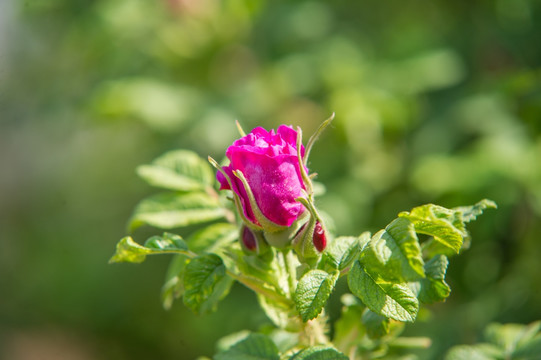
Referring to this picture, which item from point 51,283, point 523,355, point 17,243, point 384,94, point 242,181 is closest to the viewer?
point 242,181

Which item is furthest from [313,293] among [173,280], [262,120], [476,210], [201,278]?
[262,120]

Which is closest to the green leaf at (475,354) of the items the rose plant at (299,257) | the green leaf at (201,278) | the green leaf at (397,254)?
the rose plant at (299,257)

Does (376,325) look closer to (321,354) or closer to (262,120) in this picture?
(321,354)

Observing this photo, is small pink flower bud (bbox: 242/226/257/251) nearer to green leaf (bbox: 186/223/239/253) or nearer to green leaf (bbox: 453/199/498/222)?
green leaf (bbox: 186/223/239/253)

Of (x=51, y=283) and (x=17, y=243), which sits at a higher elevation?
(x=17, y=243)

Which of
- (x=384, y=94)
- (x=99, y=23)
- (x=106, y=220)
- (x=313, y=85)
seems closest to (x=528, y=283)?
(x=384, y=94)

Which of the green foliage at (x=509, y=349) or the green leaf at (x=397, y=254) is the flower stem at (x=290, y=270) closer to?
the green leaf at (x=397, y=254)

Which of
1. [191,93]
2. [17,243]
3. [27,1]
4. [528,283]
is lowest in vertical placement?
[528,283]

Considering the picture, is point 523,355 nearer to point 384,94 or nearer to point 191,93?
point 384,94
